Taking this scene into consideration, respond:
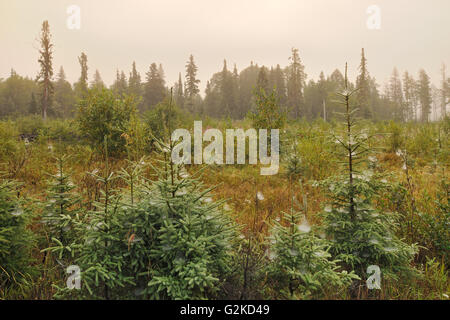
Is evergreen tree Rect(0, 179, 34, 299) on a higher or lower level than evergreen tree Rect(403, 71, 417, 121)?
lower

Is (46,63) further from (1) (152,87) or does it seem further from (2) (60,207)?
(2) (60,207)

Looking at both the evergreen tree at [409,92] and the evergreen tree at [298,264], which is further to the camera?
the evergreen tree at [409,92]

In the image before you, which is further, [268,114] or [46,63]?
[46,63]

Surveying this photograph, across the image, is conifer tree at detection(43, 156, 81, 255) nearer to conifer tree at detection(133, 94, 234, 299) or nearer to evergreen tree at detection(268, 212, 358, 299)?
conifer tree at detection(133, 94, 234, 299)

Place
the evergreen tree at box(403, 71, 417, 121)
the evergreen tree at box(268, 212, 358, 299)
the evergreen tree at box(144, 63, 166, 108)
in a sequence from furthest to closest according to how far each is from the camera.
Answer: the evergreen tree at box(403, 71, 417, 121), the evergreen tree at box(144, 63, 166, 108), the evergreen tree at box(268, 212, 358, 299)

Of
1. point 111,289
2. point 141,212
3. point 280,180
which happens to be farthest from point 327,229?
point 280,180

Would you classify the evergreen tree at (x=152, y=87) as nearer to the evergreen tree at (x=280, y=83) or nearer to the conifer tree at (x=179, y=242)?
the evergreen tree at (x=280, y=83)

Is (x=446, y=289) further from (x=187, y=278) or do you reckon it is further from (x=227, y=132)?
(x=227, y=132)

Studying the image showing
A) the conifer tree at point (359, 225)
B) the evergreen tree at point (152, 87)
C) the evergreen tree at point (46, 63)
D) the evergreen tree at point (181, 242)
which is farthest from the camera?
the evergreen tree at point (152, 87)

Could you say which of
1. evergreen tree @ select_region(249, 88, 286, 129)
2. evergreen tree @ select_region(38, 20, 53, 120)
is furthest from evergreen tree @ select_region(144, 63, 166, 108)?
evergreen tree @ select_region(249, 88, 286, 129)

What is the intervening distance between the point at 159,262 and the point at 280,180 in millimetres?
4789

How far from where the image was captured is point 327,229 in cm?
276

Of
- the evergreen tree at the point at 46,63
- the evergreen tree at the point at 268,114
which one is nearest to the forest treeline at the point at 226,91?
the evergreen tree at the point at 46,63

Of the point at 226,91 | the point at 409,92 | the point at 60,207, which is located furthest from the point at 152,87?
the point at 409,92
